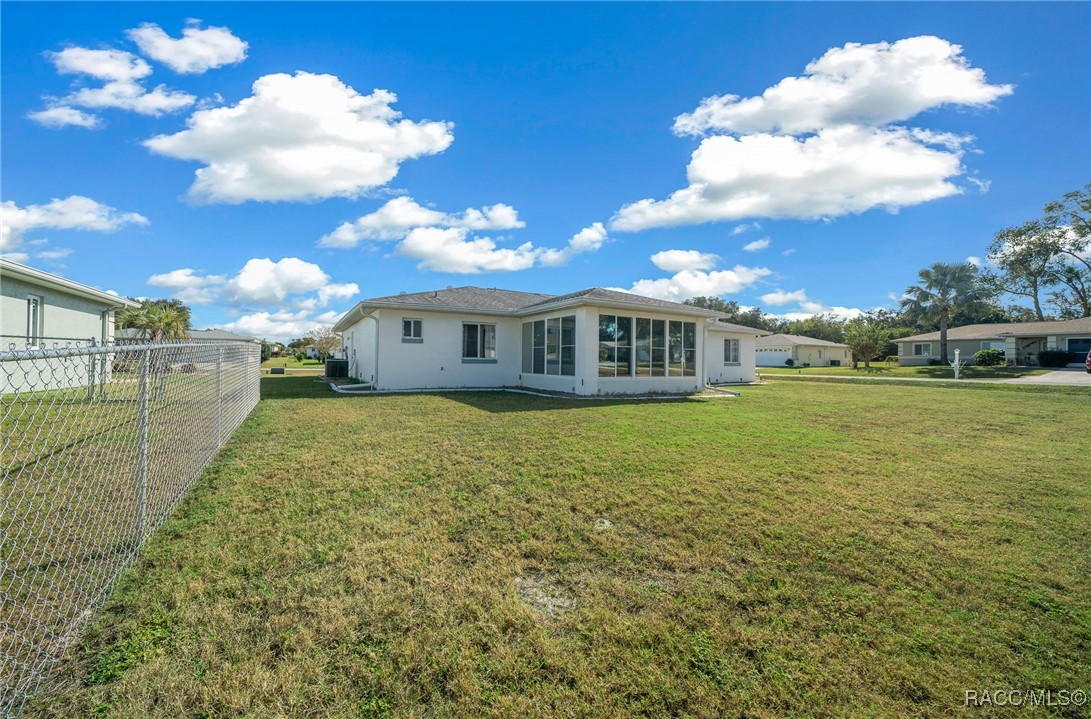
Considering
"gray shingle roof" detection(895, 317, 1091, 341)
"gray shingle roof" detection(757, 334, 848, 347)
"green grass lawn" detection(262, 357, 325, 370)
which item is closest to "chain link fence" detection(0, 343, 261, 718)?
"green grass lawn" detection(262, 357, 325, 370)

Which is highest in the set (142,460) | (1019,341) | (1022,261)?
(1022,261)

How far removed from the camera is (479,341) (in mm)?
15828

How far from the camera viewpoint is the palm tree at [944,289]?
32.8 metres

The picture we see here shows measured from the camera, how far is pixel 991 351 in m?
31.7

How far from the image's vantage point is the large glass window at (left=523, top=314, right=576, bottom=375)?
1356cm

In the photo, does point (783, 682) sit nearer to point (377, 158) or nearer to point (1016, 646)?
point (1016, 646)

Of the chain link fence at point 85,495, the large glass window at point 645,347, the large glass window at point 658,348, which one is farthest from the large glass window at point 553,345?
the chain link fence at point 85,495

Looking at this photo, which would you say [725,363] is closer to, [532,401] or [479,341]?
[479,341]

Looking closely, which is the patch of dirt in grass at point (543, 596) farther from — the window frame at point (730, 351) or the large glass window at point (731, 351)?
the large glass window at point (731, 351)

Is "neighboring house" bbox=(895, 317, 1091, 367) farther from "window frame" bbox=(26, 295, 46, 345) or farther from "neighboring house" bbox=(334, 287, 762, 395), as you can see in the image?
"window frame" bbox=(26, 295, 46, 345)

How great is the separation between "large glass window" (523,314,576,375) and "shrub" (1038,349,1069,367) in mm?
38134

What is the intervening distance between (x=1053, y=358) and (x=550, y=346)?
38334 mm

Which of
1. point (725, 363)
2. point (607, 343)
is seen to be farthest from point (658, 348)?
point (725, 363)

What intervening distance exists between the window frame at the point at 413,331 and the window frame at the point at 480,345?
144 cm
